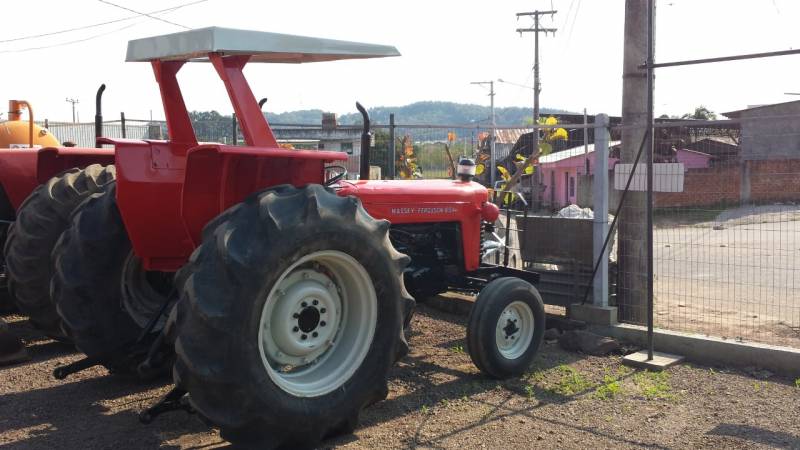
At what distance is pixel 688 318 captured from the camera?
791cm

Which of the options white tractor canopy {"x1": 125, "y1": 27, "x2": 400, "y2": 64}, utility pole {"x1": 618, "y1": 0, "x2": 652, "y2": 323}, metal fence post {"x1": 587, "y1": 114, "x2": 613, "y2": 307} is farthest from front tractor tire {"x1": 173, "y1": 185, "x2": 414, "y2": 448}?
utility pole {"x1": 618, "y1": 0, "x2": 652, "y2": 323}

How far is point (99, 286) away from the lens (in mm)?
5102

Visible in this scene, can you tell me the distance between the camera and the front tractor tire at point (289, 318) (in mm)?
3816

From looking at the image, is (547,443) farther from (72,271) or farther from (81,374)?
(81,374)

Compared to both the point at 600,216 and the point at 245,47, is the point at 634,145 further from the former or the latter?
the point at 245,47

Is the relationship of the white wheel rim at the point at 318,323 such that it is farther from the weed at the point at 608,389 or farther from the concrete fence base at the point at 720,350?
the concrete fence base at the point at 720,350

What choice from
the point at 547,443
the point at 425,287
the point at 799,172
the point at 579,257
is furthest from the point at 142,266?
the point at 799,172

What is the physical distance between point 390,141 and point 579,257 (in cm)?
344

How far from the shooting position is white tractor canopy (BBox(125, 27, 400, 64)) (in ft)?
14.3

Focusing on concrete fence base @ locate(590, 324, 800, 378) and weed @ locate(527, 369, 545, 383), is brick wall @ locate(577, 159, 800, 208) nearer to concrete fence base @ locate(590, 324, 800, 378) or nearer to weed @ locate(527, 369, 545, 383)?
concrete fence base @ locate(590, 324, 800, 378)

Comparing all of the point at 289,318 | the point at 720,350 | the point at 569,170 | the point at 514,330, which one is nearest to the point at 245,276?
the point at 289,318

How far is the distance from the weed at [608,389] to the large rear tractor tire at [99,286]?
3121mm

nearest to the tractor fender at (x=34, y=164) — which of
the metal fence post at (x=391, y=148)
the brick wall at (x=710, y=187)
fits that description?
the metal fence post at (x=391, y=148)

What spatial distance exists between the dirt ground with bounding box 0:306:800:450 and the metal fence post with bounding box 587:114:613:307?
3.13 ft
